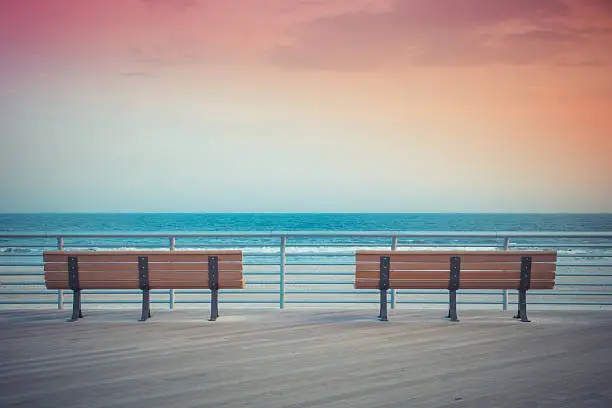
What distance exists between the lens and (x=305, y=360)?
15.6 ft

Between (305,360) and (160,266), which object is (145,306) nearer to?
(160,266)

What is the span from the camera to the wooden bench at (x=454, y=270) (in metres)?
6.18

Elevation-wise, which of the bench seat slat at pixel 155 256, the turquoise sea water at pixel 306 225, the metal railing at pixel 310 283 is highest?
the bench seat slat at pixel 155 256

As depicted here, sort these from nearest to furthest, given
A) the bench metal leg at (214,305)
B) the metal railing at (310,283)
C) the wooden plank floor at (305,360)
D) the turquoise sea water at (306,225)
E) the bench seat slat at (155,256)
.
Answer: the wooden plank floor at (305,360)
the bench seat slat at (155,256)
the bench metal leg at (214,305)
the metal railing at (310,283)
the turquoise sea water at (306,225)

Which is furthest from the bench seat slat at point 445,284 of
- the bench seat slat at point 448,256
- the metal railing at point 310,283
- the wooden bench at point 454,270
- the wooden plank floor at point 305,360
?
the wooden plank floor at point 305,360

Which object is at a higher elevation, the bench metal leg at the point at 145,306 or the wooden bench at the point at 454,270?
the wooden bench at the point at 454,270

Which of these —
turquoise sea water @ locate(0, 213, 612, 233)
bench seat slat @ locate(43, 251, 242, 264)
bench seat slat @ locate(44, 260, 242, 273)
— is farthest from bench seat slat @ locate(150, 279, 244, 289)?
turquoise sea water @ locate(0, 213, 612, 233)

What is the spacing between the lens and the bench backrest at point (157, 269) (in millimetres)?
6164

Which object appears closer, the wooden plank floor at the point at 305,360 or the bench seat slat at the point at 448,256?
the wooden plank floor at the point at 305,360

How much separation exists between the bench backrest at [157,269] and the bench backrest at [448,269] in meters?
1.50

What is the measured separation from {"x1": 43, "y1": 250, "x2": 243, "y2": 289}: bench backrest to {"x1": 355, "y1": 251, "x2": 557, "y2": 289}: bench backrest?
1.50 meters

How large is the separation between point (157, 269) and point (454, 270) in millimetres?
3444

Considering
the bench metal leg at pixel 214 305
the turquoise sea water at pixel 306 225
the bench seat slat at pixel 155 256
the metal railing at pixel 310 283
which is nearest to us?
the bench seat slat at pixel 155 256

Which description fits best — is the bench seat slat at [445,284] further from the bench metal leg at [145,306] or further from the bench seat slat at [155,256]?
the bench metal leg at [145,306]
